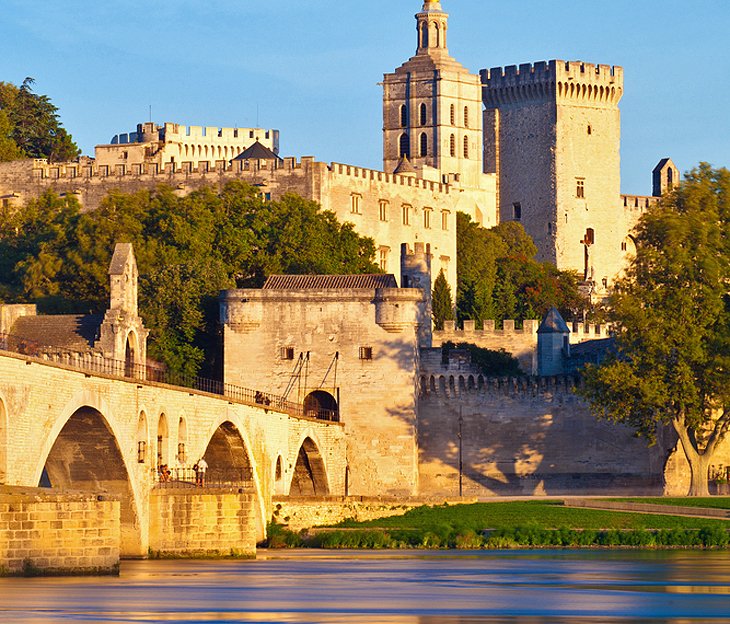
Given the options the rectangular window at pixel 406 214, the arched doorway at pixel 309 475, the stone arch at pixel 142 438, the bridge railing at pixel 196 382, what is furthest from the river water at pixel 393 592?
the rectangular window at pixel 406 214

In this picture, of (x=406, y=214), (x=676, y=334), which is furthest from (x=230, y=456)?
(x=406, y=214)

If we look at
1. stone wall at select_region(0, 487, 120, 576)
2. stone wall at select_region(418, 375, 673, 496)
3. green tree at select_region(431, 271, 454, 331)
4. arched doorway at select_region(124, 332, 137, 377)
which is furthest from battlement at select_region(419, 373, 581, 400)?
stone wall at select_region(0, 487, 120, 576)

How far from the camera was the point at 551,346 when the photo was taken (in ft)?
344

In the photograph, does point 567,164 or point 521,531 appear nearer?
point 521,531

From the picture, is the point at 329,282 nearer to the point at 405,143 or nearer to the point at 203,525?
the point at 203,525

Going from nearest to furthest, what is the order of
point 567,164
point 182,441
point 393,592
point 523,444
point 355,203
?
point 393,592, point 182,441, point 523,444, point 355,203, point 567,164

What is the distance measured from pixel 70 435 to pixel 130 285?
87.0ft

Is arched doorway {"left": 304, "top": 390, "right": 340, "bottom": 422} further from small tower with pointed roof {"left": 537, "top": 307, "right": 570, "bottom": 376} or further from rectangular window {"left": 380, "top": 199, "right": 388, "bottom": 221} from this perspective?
rectangular window {"left": 380, "top": 199, "right": 388, "bottom": 221}

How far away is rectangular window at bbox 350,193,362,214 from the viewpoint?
390 feet

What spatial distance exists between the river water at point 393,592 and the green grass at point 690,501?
15.6 meters

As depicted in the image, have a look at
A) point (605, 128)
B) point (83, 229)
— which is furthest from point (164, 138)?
point (83, 229)

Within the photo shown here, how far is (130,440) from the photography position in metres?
61.3

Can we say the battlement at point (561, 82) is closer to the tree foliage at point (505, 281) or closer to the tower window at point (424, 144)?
the tower window at point (424, 144)

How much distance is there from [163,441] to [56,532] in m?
16.4
